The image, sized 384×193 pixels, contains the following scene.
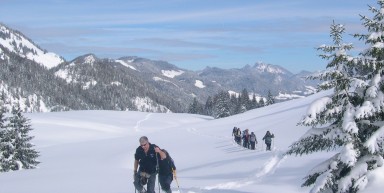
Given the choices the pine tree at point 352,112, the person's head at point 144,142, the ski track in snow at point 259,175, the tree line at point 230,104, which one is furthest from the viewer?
the tree line at point 230,104

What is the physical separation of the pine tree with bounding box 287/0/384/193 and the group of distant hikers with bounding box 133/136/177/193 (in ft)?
12.0

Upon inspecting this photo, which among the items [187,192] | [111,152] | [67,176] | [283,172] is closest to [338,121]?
[187,192]

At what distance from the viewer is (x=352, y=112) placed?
9141 mm

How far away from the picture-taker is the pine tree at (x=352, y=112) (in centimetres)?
894

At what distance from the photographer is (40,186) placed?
16.9 meters

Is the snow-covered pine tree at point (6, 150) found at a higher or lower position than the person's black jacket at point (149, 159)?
lower

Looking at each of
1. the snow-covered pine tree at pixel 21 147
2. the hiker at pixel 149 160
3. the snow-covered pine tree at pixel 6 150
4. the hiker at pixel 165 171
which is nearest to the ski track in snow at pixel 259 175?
the hiker at pixel 165 171

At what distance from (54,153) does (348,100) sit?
133ft

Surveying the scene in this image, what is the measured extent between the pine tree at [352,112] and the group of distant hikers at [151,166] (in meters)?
3.67

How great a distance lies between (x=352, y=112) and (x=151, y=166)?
4.81 metres

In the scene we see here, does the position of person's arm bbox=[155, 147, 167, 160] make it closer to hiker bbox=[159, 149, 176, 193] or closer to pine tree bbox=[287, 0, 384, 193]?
hiker bbox=[159, 149, 176, 193]

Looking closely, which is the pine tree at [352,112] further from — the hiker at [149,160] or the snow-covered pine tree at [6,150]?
the snow-covered pine tree at [6,150]

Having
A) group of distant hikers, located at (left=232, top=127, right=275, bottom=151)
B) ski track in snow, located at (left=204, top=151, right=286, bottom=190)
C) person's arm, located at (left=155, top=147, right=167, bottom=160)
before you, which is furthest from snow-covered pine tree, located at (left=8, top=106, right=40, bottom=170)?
person's arm, located at (left=155, top=147, right=167, bottom=160)

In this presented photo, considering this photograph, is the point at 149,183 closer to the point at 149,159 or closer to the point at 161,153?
the point at 149,159
